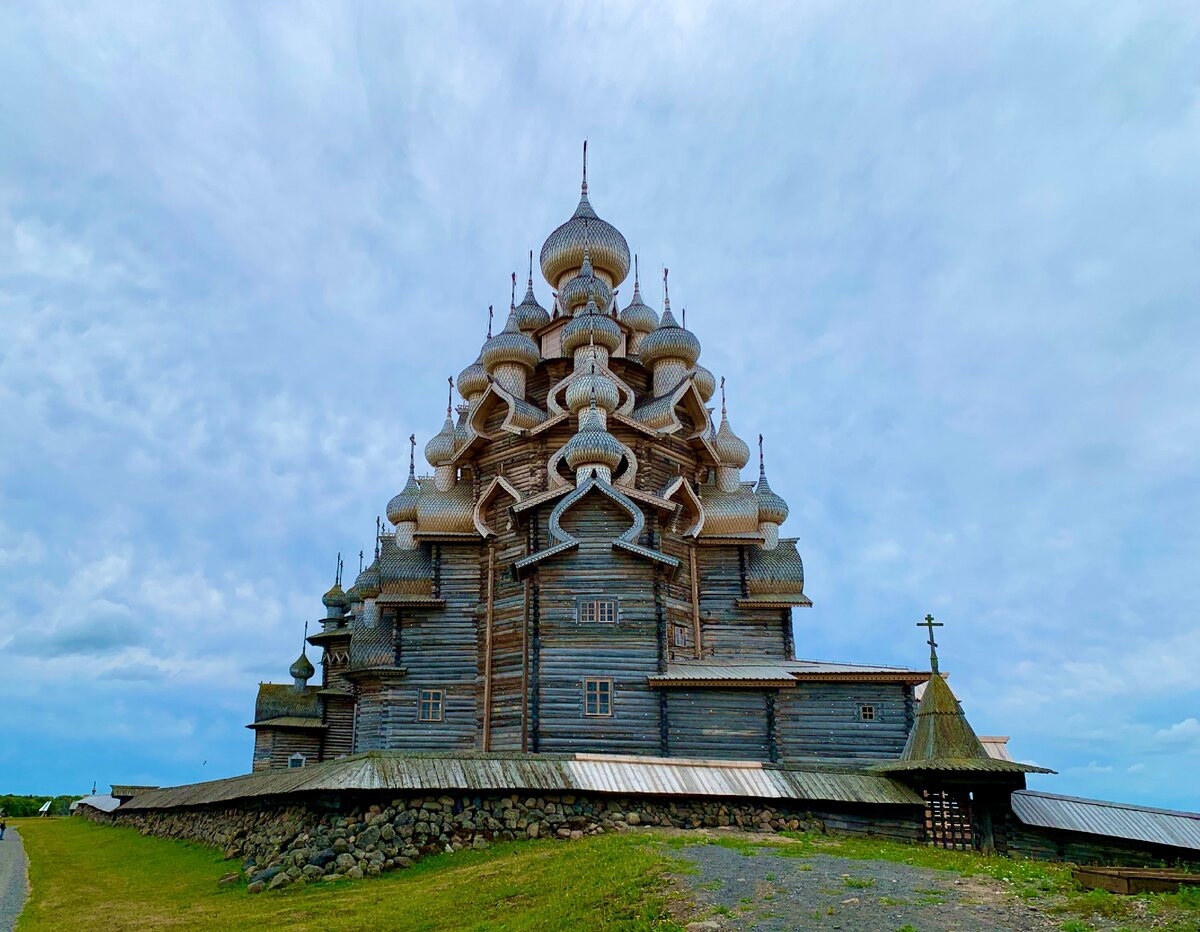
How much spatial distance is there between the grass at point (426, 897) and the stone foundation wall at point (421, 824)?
396mm

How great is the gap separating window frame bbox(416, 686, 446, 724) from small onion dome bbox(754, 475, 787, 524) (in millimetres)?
11328

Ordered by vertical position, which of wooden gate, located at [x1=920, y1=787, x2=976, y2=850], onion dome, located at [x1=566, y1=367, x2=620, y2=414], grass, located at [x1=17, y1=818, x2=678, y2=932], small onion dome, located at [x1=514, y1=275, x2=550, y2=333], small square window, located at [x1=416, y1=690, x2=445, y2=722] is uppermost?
small onion dome, located at [x1=514, y1=275, x2=550, y2=333]

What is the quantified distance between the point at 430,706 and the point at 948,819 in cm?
1411

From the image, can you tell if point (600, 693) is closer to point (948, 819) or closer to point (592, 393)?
point (948, 819)

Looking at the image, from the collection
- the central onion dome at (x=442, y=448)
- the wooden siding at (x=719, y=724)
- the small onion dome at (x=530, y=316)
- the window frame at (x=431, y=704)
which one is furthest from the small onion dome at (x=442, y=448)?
the wooden siding at (x=719, y=724)

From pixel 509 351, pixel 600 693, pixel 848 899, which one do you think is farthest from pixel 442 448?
pixel 848 899

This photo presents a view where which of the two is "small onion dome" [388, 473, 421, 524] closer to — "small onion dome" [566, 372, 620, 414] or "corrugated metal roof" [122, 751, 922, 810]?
"small onion dome" [566, 372, 620, 414]

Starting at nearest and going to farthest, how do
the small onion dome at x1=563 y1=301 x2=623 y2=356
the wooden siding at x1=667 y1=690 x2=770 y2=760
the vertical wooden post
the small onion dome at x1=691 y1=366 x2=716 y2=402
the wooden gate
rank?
the wooden gate, the wooden siding at x1=667 y1=690 x2=770 y2=760, the vertical wooden post, the small onion dome at x1=563 y1=301 x2=623 y2=356, the small onion dome at x1=691 y1=366 x2=716 y2=402

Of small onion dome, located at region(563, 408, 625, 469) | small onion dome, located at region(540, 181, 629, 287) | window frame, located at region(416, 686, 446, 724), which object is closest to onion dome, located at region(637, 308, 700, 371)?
small onion dome, located at region(540, 181, 629, 287)

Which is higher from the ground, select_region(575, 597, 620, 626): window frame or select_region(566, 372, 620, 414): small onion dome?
select_region(566, 372, 620, 414): small onion dome

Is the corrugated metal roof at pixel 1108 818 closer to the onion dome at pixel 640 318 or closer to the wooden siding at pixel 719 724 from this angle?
the wooden siding at pixel 719 724

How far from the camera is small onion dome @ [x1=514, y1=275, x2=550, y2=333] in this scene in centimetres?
3344

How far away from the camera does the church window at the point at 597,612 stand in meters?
23.7

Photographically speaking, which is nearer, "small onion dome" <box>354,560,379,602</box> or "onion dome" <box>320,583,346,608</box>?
"small onion dome" <box>354,560,379,602</box>
